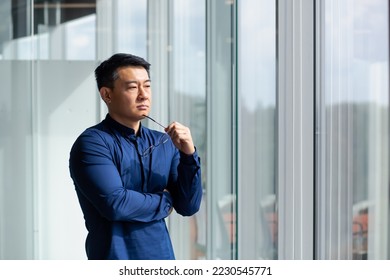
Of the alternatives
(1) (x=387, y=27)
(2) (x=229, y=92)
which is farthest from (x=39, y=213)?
(1) (x=387, y=27)

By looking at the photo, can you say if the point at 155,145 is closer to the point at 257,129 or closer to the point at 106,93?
the point at 106,93

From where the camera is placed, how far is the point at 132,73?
2.14 meters

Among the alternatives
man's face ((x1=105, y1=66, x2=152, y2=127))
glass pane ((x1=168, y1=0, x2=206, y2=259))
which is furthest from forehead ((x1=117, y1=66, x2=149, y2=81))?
glass pane ((x1=168, y1=0, x2=206, y2=259))

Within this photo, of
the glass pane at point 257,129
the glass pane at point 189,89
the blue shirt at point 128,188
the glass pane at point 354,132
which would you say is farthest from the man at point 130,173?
the glass pane at point 189,89

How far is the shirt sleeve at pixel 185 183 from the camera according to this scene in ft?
6.91

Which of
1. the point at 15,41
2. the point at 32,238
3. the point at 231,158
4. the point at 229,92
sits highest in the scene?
the point at 15,41

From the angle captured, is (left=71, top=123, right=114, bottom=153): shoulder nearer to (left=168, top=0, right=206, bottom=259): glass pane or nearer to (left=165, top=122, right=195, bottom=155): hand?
(left=165, top=122, right=195, bottom=155): hand

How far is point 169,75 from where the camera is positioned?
124 inches

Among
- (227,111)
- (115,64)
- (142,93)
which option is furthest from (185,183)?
(227,111)

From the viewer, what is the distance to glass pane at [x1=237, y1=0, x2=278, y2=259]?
107 inches

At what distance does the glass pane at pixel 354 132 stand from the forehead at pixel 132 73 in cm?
55

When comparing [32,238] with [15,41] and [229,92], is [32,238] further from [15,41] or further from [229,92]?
[229,92]

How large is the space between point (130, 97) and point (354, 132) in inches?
23.2
